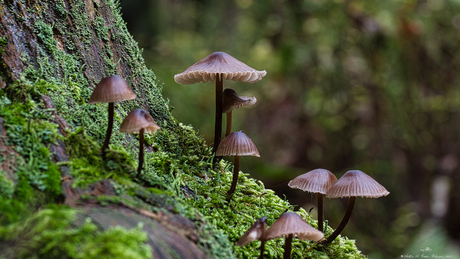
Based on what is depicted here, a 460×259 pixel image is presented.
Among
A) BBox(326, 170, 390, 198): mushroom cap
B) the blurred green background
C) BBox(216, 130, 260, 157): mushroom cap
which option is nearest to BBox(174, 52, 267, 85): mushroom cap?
BBox(216, 130, 260, 157): mushroom cap

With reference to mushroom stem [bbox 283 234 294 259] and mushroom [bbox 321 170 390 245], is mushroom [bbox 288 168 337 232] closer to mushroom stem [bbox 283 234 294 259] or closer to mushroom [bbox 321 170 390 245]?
mushroom [bbox 321 170 390 245]

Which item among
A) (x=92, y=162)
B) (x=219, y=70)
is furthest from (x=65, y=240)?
(x=219, y=70)

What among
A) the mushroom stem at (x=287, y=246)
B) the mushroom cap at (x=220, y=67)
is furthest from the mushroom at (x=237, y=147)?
the mushroom stem at (x=287, y=246)

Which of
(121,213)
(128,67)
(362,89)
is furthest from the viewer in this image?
(362,89)

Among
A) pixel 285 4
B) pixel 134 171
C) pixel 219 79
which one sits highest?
pixel 285 4

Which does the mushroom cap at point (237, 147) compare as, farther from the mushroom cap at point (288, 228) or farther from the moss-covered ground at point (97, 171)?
the mushroom cap at point (288, 228)

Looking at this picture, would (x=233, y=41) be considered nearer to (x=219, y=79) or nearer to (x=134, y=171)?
(x=219, y=79)

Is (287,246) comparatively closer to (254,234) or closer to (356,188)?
(254,234)

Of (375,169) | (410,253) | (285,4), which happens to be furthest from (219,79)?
(375,169)
